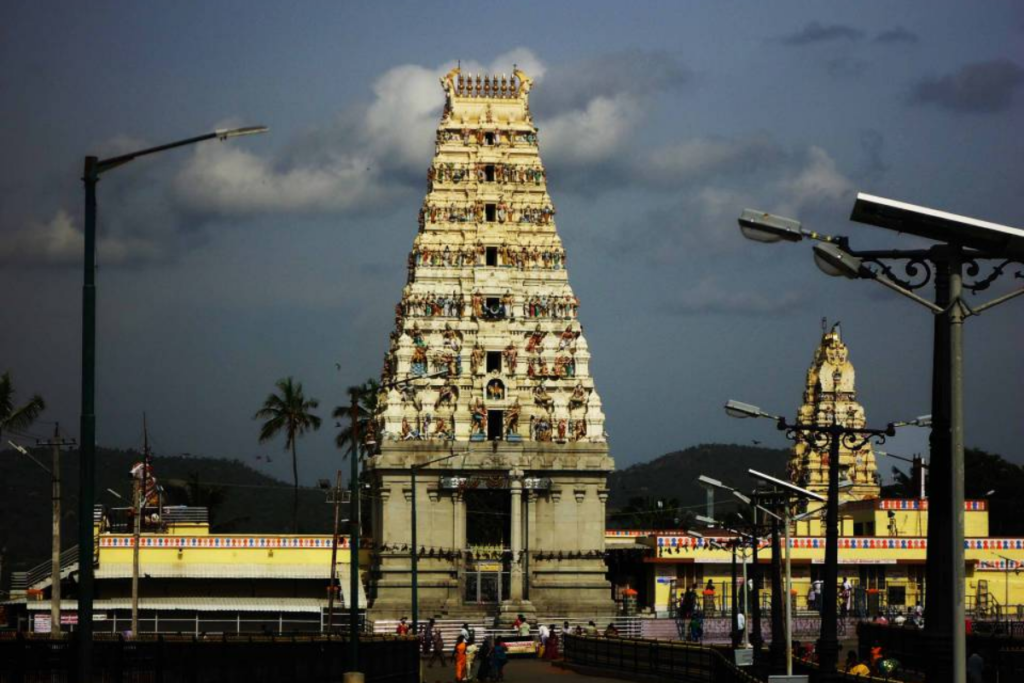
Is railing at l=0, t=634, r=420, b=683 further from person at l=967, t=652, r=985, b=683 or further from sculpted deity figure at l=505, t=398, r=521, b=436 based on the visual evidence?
sculpted deity figure at l=505, t=398, r=521, b=436

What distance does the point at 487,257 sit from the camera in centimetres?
10312

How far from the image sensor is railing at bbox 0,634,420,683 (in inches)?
1550

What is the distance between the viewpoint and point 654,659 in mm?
62812

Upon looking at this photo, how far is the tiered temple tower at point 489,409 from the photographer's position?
99.2m

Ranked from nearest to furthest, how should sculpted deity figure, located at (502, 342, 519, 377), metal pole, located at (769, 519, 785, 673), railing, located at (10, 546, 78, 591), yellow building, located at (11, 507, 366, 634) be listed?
metal pole, located at (769, 519, 785, 673) → yellow building, located at (11, 507, 366, 634) → sculpted deity figure, located at (502, 342, 519, 377) → railing, located at (10, 546, 78, 591)

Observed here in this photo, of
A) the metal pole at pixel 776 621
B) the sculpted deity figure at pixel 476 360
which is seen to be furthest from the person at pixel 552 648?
the metal pole at pixel 776 621

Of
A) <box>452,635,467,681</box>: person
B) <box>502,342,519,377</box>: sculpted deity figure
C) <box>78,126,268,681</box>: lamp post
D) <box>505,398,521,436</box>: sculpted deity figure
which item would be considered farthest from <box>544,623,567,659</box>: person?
<box>78,126,268,681</box>: lamp post

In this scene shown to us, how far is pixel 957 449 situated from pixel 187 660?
20.5 meters

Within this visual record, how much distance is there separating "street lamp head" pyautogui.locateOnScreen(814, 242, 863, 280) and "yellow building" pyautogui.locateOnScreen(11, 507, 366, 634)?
73.5 metres

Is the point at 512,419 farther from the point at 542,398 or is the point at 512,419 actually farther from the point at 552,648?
the point at 552,648

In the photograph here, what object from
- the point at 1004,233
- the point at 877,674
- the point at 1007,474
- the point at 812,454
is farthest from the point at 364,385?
the point at 1004,233

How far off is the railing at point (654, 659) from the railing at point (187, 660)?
858 centimetres

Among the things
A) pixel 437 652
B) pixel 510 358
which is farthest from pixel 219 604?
pixel 437 652

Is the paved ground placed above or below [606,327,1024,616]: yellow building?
below
